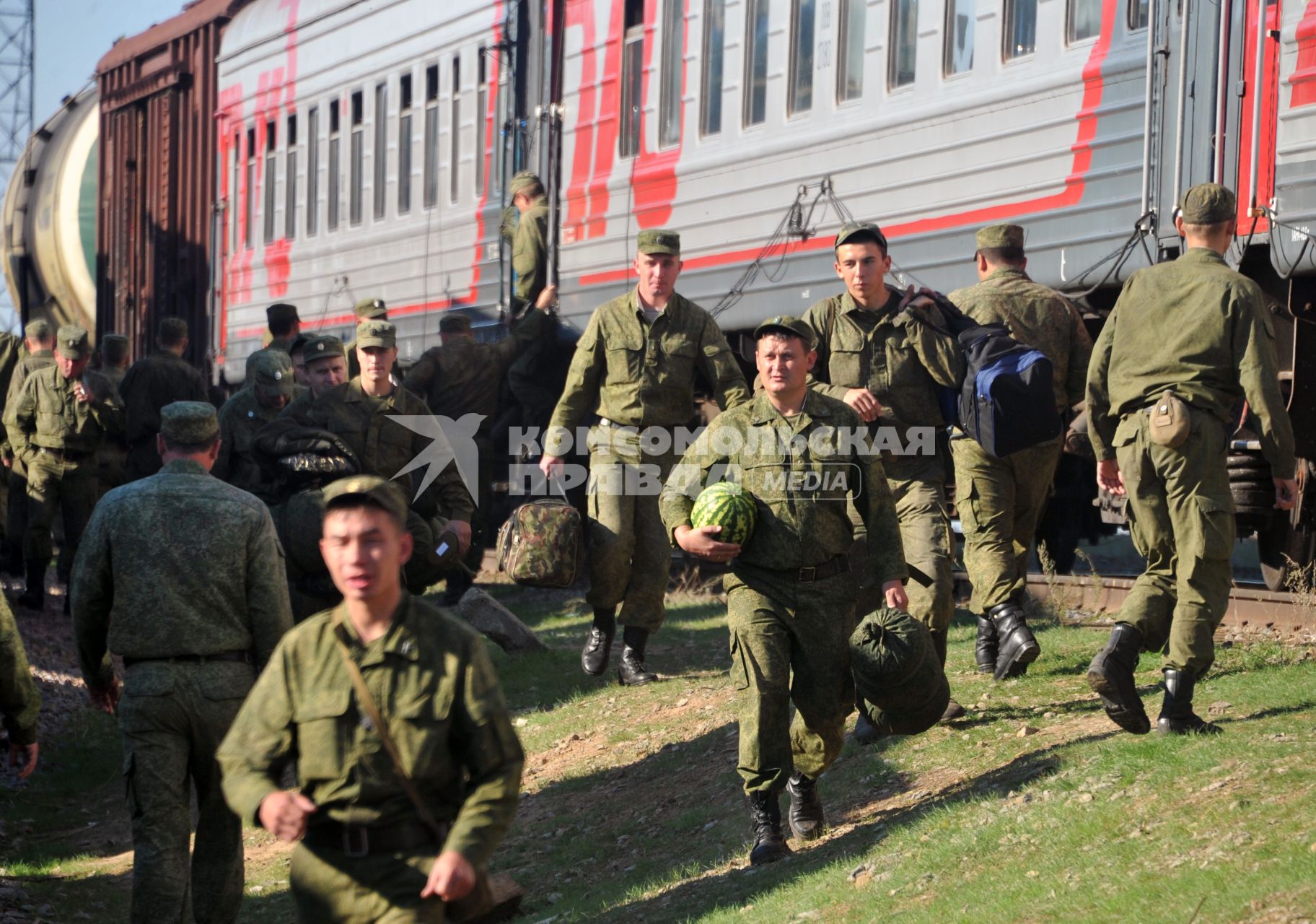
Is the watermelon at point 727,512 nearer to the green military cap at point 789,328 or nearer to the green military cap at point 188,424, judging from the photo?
the green military cap at point 789,328

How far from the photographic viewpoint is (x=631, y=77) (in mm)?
12227

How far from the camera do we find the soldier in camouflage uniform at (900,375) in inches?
284

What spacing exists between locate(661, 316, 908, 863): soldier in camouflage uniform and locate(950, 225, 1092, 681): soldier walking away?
1.51 meters

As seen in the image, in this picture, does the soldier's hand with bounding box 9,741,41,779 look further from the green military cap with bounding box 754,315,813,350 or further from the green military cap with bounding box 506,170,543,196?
the green military cap with bounding box 506,170,543,196

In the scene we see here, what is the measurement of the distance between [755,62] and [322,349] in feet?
12.4

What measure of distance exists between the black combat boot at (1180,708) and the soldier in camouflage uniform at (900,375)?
3.47 ft

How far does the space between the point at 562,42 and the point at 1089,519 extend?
4.99 m

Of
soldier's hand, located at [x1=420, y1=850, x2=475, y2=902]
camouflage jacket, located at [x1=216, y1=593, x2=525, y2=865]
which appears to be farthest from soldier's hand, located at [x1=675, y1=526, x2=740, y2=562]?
soldier's hand, located at [x1=420, y1=850, x2=475, y2=902]

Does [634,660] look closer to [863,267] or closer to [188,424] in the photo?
[863,267]

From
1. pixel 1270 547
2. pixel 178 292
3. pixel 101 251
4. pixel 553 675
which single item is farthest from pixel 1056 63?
pixel 101 251

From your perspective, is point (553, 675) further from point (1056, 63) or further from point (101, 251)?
point (101, 251)

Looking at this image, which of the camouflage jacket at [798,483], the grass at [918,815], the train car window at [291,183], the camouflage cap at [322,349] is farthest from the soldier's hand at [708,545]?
the train car window at [291,183]

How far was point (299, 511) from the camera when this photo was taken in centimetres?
743

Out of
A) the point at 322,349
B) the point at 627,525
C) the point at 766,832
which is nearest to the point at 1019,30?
the point at 627,525
